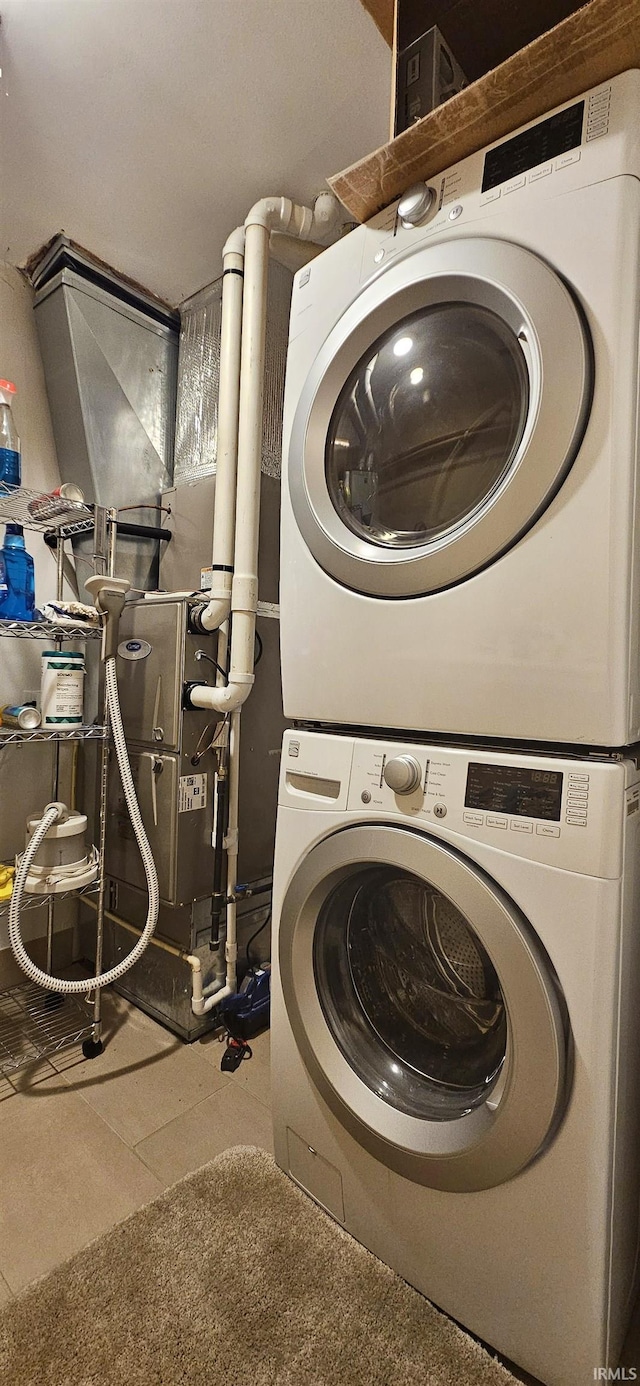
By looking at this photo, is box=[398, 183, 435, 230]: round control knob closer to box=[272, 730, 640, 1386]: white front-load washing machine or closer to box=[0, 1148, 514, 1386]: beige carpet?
box=[272, 730, 640, 1386]: white front-load washing machine

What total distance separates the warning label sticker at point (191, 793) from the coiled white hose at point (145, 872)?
0.12m

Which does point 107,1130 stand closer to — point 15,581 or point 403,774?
point 403,774

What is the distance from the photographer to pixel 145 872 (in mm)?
1660

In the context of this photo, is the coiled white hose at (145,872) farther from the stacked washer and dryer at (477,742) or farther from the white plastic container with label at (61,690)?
the stacked washer and dryer at (477,742)

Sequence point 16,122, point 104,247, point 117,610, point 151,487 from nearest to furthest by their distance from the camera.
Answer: point 16,122
point 117,610
point 104,247
point 151,487

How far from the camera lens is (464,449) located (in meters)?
0.92

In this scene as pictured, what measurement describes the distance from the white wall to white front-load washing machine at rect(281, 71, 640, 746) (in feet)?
3.90

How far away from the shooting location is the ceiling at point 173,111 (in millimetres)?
1228

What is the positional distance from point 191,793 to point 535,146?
4.93 feet

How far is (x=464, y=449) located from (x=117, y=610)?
1.05 m

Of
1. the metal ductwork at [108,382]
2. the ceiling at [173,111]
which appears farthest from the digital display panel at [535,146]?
the metal ductwork at [108,382]

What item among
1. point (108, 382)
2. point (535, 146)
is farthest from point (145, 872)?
point (535, 146)

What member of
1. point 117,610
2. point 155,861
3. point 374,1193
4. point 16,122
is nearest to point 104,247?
point 16,122

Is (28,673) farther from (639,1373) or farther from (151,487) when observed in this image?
(639,1373)
